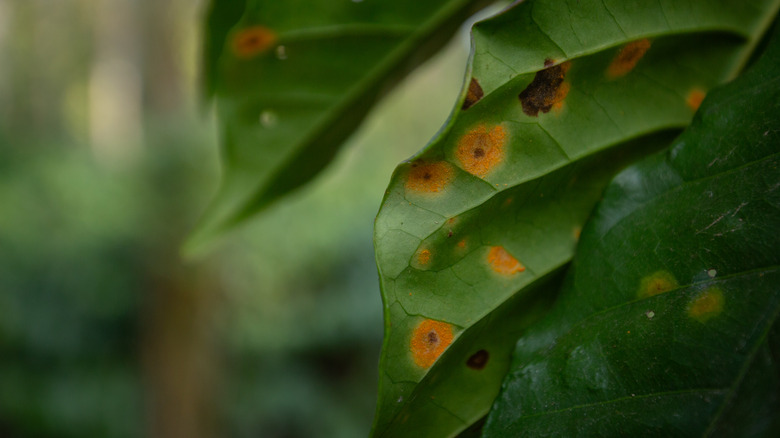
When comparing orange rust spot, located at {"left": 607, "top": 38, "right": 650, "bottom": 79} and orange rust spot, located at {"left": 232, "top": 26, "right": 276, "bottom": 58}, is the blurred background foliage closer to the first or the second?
orange rust spot, located at {"left": 232, "top": 26, "right": 276, "bottom": 58}

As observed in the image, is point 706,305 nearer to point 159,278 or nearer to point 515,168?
point 515,168

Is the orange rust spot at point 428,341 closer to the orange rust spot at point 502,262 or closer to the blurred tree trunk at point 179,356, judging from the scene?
the orange rust spot at point 502,262

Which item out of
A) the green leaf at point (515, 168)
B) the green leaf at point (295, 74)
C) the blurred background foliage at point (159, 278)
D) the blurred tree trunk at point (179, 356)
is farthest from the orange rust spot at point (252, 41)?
the blurred background foliage at point (159, 278)

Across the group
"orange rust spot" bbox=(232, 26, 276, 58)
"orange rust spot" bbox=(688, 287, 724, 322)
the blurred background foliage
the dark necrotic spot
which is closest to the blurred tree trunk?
the blurred background foliage

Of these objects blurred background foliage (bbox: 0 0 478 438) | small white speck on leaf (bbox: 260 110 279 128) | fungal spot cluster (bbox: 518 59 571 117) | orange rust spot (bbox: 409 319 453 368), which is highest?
small white speck on leaf (bbox: 260 110 279 128)

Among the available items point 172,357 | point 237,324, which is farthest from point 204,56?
point 237,324

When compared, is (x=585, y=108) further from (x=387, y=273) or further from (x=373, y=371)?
(x=373, y=371)
